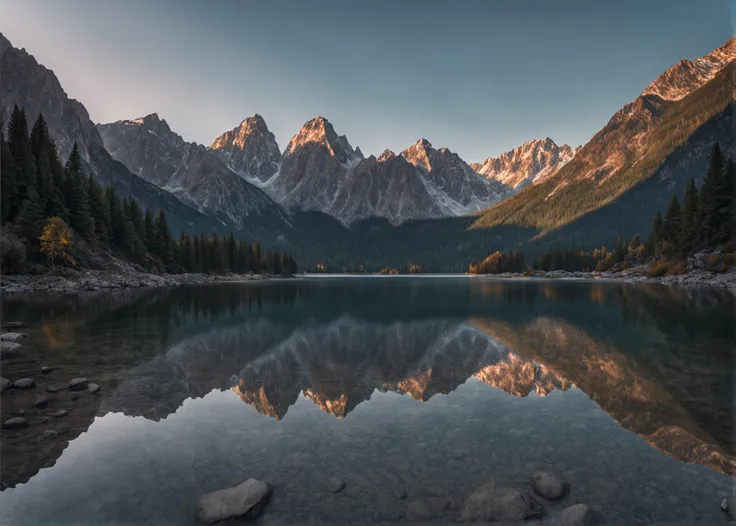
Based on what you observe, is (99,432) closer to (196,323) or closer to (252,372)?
(252,372)

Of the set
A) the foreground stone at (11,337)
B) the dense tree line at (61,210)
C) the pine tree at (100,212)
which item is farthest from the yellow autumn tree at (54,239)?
the foreground stone at (11,337)

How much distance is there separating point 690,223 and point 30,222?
140 m

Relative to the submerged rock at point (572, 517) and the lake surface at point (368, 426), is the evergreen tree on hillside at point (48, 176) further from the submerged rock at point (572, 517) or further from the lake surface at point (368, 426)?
the submerged rock at point (572, 517)

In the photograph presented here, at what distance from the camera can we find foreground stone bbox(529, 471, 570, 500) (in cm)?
836

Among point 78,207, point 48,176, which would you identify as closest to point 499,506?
point 48,176

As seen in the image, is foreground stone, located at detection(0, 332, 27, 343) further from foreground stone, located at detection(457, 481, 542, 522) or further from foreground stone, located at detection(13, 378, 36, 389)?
foreground stone, located at detection(457, 481, 542, 522)

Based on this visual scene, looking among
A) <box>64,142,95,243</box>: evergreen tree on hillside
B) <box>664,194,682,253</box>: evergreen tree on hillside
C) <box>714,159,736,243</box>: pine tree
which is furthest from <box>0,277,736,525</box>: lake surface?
<box>664,194,682,253</box>: evergreen tree on hillside

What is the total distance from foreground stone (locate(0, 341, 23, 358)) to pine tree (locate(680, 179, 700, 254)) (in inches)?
4661

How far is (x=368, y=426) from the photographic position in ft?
41.6

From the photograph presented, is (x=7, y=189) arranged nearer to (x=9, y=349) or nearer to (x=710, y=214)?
(x=9, y=349)

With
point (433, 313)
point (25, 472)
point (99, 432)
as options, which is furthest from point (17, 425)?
point (433, 313)

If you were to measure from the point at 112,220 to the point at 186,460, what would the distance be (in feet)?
370

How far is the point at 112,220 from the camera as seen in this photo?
103 metres

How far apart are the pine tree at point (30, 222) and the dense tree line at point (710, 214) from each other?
134 metres
